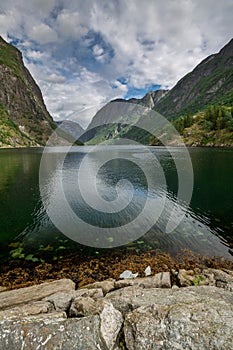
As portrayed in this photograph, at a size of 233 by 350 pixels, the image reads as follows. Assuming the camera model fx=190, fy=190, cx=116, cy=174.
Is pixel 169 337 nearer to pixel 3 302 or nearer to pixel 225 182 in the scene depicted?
pixel 3 302

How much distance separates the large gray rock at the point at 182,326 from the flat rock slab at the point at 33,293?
6237 millimetres

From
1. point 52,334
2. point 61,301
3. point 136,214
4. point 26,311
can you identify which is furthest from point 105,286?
point 136,214

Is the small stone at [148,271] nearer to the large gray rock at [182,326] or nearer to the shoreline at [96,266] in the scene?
the shoreline at [96,266]

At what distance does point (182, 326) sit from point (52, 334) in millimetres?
4745

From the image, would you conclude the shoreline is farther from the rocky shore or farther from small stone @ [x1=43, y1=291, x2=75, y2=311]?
the rocky shore

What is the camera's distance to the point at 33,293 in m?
11.7

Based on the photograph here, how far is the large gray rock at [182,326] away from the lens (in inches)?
254

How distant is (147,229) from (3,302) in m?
16.2

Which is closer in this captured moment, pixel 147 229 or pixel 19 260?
pixel 19 260

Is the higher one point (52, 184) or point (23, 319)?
point (52, 184)

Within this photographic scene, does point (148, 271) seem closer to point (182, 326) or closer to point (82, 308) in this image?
point (82, 308)

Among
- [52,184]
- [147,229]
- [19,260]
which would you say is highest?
[52,184]

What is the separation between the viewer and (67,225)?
24.5 m

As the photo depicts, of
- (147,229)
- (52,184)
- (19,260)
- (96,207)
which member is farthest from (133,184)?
(19,260)
